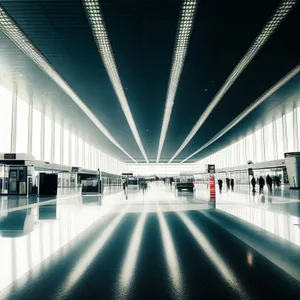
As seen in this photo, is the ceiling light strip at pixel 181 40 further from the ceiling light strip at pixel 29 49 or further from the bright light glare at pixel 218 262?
the bright light glare at pixel 218 262

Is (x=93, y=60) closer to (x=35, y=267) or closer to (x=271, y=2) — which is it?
(x=271, y=2)

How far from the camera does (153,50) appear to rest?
601 inches

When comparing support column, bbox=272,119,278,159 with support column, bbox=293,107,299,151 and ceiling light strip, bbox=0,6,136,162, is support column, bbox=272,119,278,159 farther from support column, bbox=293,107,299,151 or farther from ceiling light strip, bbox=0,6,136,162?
ceiling light strip, bbox=0,6,136,162

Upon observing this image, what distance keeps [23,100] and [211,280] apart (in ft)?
87.9

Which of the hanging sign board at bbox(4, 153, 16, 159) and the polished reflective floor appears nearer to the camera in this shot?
the polished reflective floor

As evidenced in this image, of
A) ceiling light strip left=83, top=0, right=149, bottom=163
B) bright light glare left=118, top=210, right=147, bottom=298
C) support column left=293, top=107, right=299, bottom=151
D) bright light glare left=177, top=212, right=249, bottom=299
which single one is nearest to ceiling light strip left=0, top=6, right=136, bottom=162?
ceiling light strip left=83, top=0, right=149, bottom=163

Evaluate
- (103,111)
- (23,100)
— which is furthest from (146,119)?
(23,100)

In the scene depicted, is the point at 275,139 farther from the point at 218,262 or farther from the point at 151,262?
the point at 151,262

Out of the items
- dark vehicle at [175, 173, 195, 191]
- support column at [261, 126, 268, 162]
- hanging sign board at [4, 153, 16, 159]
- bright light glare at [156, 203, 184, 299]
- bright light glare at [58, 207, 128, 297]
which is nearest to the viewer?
A: bright light glare at [156, 203, 184, 299]

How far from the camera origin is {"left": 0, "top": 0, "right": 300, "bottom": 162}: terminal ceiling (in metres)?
11.7

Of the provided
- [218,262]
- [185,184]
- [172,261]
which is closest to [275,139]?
[185,184]

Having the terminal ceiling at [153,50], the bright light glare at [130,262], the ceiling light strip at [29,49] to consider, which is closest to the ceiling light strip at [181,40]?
the terminal ceiling at [153,50]

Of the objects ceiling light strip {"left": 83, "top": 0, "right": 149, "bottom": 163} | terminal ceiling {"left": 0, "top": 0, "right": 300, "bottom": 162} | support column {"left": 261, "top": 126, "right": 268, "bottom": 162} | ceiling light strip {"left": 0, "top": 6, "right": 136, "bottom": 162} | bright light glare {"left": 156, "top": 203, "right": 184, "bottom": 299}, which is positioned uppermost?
ceiling light strip {"left": 0, "top": 6, "right": 136, "bottom": 162}

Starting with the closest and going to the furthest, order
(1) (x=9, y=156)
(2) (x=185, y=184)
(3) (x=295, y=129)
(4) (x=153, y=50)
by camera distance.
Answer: (4) (x=153, y=50)
(1) (x=9, y=156)
(3) (x=295, y=129)
(2) (x=185, y=184)
